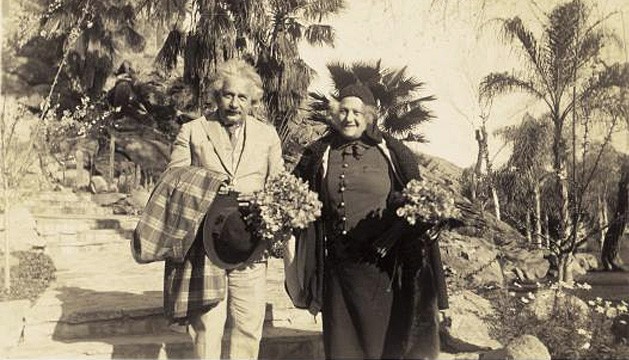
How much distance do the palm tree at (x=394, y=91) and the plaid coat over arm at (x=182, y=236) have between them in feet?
12.4

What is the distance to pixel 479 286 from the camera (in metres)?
6.41

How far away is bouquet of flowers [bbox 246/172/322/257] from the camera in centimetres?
334

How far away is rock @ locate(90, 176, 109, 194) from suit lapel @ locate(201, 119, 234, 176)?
44.4 feet

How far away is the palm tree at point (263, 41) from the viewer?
10055 millimetres

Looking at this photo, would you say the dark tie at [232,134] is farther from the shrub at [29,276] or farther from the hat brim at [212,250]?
the shrub at [29,276]

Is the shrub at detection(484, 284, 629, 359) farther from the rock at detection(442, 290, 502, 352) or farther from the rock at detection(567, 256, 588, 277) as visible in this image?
the rock at detection(567, 256, 588, 277)

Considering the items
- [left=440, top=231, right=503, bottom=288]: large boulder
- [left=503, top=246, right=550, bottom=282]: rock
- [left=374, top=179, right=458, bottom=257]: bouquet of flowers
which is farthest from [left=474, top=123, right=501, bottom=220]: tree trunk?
[left=374, top=179, right=458, bottom=257]: bouquet of flowers

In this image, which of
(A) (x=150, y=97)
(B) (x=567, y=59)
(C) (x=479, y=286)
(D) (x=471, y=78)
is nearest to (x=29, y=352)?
(C) (x=479, y=286)

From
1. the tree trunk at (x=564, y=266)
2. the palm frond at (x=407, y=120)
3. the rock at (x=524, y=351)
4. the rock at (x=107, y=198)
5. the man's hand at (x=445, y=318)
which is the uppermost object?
the palm frond at (x=407, y=120)

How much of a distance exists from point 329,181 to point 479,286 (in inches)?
132

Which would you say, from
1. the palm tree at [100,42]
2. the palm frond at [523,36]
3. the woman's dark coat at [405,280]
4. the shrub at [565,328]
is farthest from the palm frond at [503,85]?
the palm tree at [100,42]

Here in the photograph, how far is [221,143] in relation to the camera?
381 cm

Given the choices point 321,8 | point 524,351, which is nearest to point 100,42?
point 321,8

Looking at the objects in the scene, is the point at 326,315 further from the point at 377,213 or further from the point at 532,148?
the point at 532,148
